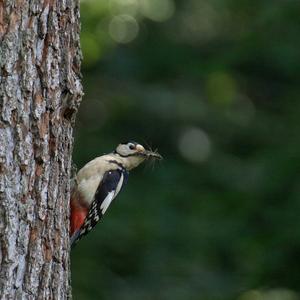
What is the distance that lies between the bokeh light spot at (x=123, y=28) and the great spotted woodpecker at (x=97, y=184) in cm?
713

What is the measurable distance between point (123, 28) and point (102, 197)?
8.16 m

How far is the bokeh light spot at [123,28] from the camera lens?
15609 mm

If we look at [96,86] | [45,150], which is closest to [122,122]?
[96,86]

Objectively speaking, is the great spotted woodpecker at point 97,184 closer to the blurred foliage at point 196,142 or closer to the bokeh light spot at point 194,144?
the blurred foliage at point 196,142

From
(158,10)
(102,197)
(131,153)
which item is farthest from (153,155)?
(158,10)

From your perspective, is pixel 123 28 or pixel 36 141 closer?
pixel 36 141

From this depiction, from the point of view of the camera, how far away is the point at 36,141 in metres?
5.85

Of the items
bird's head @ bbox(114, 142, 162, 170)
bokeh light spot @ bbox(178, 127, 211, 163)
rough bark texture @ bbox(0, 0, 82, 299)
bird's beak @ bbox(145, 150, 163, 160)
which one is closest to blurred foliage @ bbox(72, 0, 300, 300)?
bokeh light spot @ bbox(178, 127, 211, 163)

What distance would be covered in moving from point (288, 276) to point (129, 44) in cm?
429

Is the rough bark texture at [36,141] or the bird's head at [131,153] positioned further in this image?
the bird's head at [131,153]

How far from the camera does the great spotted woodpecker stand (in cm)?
777

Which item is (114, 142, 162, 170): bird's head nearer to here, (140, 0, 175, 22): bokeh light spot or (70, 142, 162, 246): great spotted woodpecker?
(70, 142, 162, 246): great spotted woodpecker

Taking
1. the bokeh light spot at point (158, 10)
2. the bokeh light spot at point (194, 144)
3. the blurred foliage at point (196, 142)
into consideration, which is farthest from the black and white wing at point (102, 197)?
the bokeh light spot at point (158, 10)

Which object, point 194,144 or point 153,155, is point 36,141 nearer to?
point 153,155
